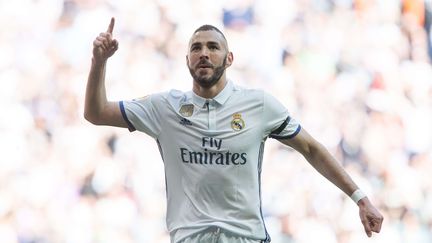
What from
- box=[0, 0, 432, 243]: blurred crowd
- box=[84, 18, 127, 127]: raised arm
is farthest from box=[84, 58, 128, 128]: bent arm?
box=[0, 0, 432, 243]: blurred crowd

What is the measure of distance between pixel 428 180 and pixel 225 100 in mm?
2096

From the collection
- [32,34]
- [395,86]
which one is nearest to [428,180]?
[395,86]

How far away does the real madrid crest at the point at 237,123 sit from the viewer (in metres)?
2.19

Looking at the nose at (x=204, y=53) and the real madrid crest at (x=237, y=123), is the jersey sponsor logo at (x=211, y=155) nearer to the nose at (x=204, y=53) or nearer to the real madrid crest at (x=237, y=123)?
the real madrid crest at (x=237, y=123)

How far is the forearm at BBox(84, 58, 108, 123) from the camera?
2.06 meters

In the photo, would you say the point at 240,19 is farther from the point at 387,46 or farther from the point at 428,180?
the point at 428,180

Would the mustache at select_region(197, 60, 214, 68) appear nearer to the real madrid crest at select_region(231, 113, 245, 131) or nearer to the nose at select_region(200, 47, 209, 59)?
the nose at select_region(200, 47, 209, 59)

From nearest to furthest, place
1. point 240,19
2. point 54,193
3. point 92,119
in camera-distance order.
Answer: point 92,119
point 54,193
point 240,19

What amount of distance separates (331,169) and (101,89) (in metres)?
0.76

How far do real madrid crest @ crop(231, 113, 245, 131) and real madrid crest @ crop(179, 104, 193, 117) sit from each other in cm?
13

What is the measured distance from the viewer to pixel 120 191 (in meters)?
3.68

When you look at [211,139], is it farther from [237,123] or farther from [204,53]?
[204,53]

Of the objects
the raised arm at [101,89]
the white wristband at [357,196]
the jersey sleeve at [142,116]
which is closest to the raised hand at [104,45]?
the raised arm at [101,89]

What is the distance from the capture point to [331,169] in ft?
7.50
